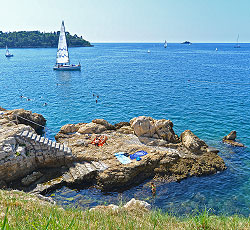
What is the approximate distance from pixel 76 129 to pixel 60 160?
7835 mm

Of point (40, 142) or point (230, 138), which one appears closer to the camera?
point (40, 142)

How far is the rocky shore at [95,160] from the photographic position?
62.8 ft

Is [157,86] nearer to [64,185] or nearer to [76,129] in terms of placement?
[76,129]

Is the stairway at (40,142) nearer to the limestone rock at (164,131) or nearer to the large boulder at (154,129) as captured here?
the large boulder at (154,129)

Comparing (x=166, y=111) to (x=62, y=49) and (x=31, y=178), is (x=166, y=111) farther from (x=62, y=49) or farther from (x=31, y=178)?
(x=62, y=49)

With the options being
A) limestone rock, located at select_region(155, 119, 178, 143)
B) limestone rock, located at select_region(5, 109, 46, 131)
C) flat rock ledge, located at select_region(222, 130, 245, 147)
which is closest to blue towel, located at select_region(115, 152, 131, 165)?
limestone rock, located at select_region(155, 119, 178, 143)

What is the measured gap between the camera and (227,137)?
28438mm

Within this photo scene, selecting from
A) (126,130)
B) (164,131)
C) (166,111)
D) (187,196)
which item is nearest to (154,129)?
(164,131)

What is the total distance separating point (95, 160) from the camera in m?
21.4

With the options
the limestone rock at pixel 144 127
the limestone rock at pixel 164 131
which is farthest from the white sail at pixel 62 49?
the limestone rock at pixel 164 131

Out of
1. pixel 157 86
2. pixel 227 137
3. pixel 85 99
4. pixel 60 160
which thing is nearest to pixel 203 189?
pixel 227 137

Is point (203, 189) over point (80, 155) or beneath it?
beneath

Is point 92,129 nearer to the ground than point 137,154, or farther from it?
farther from it

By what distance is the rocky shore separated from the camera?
62.8ft
